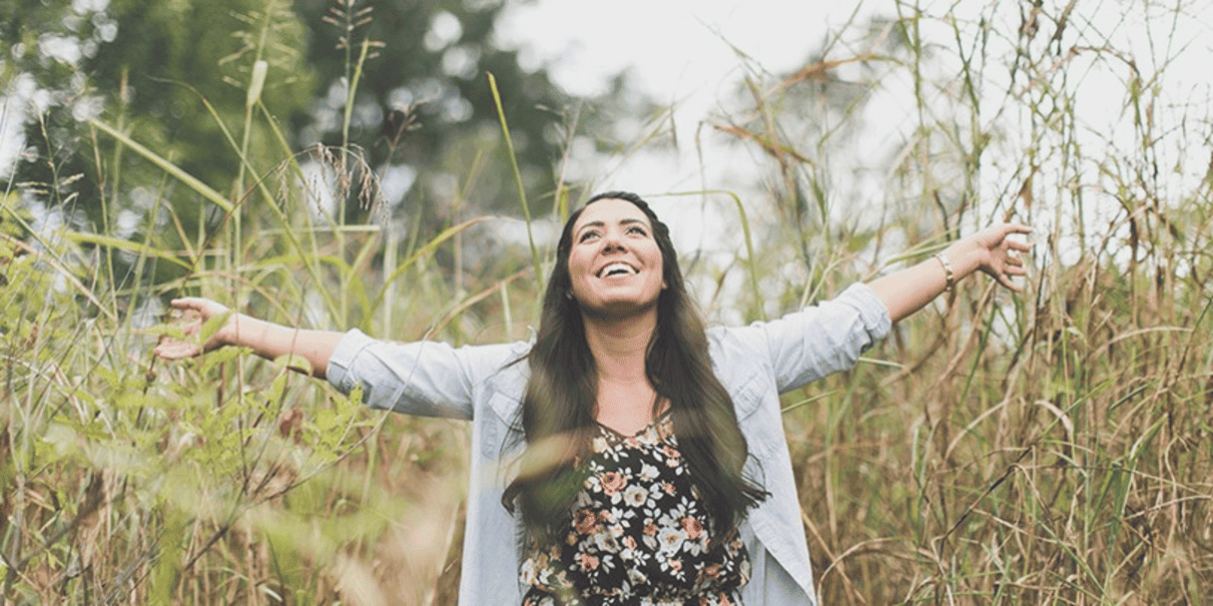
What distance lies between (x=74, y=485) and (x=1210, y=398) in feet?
6.69

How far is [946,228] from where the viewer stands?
7.23 feet

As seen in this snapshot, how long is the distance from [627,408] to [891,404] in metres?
0.95

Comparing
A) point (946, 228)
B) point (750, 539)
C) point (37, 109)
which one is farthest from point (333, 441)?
point (946, 228)

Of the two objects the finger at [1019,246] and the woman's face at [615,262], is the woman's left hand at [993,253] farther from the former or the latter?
the woman's face at [615,262]

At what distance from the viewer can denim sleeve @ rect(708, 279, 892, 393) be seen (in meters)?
1.90

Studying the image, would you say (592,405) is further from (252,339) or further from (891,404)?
(891,404)

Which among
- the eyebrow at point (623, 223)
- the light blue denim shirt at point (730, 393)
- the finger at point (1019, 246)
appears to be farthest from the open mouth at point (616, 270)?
the finger at point (1019, 246)

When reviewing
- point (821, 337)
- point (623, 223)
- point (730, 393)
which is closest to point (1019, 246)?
point (821, 337)

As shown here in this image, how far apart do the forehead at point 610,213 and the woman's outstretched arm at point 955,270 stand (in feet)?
1.54

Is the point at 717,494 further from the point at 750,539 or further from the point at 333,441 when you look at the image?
the point at 333,441

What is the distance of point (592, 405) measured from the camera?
186cm

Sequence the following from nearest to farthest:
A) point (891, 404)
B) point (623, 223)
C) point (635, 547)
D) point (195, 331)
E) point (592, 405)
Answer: point (195, 331) < point (635, 547) < point (592, 405) < point (623, 223) < point (891, 404)

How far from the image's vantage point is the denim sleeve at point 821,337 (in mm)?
1904

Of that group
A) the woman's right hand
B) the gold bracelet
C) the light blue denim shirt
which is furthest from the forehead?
the woman's right hand
